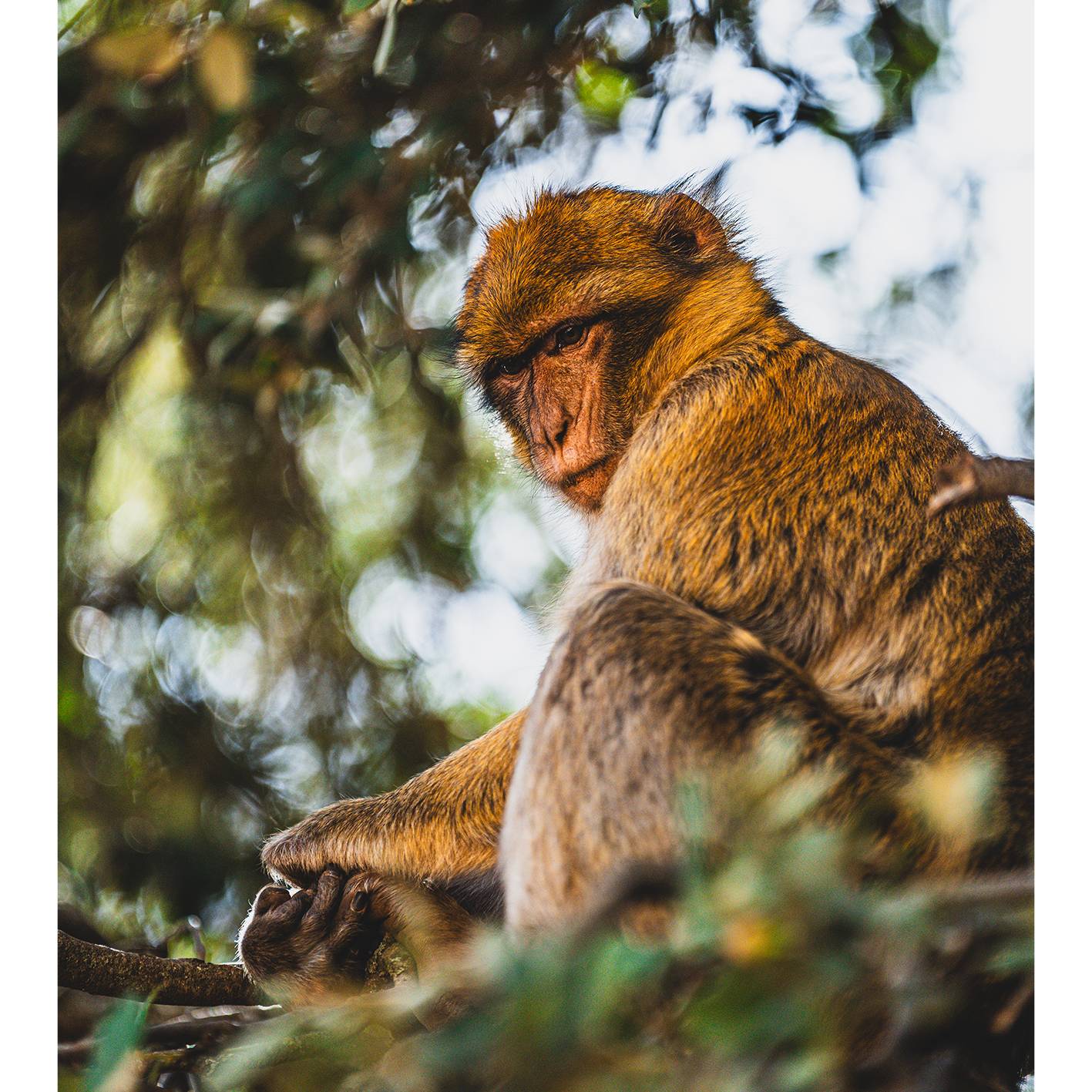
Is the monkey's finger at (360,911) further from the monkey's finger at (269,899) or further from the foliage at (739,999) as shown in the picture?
the foliage at (739,999)

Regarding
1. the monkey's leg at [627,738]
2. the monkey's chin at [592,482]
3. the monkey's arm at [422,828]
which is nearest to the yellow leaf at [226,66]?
the monkey's chin at [592,482]

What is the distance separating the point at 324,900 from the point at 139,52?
6.31 ft

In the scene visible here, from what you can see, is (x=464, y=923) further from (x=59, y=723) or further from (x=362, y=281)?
(x=362, y=281)

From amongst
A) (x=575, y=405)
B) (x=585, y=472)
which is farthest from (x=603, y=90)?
(x=585, y=472)

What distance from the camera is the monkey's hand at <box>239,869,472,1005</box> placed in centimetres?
217

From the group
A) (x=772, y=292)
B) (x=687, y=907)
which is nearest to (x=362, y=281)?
(x=772, y=292)

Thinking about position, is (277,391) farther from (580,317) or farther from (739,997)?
(739,997)

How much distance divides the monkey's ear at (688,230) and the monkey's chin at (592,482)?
20.2 inches

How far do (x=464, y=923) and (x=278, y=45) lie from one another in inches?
79.7

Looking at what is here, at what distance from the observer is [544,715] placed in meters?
1.73

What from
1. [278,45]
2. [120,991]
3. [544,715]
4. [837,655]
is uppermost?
[278,45]

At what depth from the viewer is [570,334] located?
2.43 metres

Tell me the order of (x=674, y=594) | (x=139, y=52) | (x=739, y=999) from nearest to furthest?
(x=739, y=999) < (x=674, y=594) < (x=139, y=52)

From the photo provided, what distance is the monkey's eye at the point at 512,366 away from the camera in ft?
8.25
